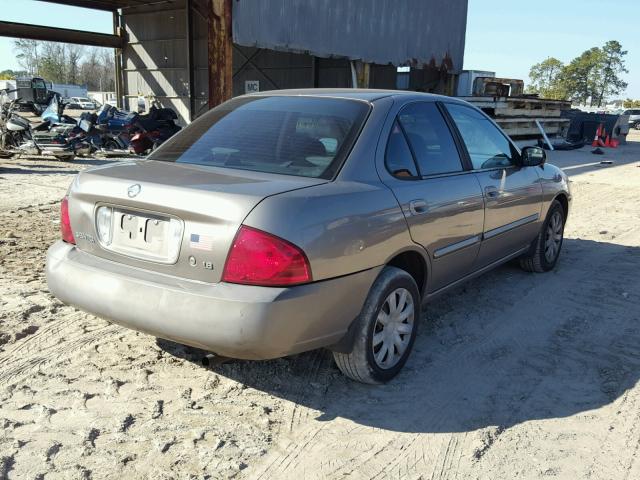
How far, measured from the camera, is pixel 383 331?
3287mm

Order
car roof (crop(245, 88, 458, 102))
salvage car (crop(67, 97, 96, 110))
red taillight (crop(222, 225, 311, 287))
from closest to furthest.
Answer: red taillight (crop(222, 225, 311, 287)), car roof (crop(245, 88, 458, 102)), salvage car (crop(67, 97, 96, 110))

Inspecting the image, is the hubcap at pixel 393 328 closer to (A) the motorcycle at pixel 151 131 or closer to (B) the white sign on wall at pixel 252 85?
(A) the motorcycle at pixel 151 131

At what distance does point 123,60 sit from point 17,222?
21636 mm

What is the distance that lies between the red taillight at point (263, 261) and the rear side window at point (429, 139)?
1.33 meters

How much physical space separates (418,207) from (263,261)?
1.20 meters

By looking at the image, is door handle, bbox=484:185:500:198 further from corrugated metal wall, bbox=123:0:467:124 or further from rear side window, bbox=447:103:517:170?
corrugated metal wall, bbox=123:0:467:124

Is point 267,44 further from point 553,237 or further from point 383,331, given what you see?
point 383,331

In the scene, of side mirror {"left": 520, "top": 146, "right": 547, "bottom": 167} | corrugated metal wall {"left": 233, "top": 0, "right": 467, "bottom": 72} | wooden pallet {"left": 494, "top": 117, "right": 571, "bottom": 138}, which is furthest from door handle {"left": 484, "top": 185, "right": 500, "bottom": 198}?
wooden pallet {"left": 494, "top": 117, "right": 571, "bottom": 138}

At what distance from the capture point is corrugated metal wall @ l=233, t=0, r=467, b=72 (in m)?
14.1

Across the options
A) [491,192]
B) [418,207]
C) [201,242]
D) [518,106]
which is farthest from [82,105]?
[201,242]

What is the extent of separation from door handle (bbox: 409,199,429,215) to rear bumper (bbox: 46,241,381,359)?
532mm

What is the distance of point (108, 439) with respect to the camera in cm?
273

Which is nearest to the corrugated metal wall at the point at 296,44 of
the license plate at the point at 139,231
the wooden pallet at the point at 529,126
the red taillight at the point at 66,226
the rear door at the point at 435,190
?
the wooden pallet at the point at 529,126

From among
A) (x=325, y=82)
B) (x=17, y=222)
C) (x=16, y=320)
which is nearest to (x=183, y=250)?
(x=16, y=320)
